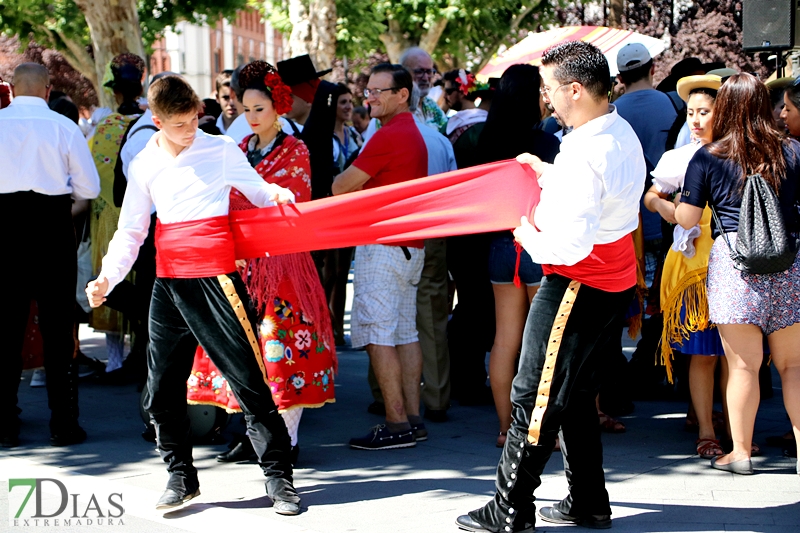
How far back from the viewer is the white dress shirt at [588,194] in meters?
4.02

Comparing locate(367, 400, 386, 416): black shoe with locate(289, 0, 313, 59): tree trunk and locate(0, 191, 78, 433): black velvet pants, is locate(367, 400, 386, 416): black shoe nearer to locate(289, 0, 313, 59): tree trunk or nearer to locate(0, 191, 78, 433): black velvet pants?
locate(0, 191, 78, 433): black velvet pants

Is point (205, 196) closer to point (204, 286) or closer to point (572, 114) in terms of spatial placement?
point (204, 286)

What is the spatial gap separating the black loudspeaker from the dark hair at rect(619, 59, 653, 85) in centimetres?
175

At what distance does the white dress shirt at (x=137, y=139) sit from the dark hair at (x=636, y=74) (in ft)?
10.3

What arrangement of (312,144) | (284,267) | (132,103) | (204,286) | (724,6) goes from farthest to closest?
(724,6) → (132,103) → (312,144) → (284,267) → (204,286)

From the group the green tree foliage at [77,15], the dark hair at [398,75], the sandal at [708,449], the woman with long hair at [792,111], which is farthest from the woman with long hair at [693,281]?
the green tree foliage at [77,15]

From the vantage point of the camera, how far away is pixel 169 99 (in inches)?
184

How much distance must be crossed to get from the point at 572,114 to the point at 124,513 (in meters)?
2.66

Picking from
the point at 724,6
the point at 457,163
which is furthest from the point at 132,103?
the point at 724,6

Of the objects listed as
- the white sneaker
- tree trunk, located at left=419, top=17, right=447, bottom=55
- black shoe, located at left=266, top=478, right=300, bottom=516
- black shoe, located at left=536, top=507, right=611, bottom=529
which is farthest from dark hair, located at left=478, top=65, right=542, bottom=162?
tree trunk, located at left=419, top=17, right=447, bottom=55

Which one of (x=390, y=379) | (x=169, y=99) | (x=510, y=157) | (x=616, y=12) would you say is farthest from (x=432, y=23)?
(x=169, y=99)

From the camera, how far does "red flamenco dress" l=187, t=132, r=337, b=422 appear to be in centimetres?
535

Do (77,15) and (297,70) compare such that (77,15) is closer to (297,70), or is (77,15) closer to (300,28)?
(300,28)

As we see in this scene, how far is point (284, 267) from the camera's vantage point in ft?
17.6
